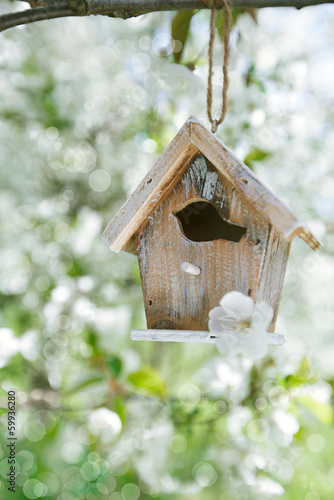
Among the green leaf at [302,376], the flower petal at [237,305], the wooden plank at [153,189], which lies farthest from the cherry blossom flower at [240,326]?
the green leaf at [302,376]

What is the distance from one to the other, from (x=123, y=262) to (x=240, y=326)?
3.96ft

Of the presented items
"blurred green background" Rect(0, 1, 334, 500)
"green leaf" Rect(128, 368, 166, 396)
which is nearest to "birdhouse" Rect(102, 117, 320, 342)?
"green leaf" Rect(128, 368, 166, 396)

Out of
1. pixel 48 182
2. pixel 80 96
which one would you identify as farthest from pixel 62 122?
pixel 48 182

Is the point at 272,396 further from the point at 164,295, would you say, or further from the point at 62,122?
the point at 62,122

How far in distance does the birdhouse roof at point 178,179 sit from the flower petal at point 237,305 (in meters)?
0.11

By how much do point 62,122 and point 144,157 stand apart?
0.40 m

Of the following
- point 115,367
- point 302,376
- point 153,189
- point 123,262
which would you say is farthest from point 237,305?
point 123,262

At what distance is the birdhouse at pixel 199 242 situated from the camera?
2.47ft

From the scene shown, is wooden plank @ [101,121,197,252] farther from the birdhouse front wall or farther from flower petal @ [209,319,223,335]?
flower petal @ [209,319,223,335]

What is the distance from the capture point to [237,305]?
26.9 inches

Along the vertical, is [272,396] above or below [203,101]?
below

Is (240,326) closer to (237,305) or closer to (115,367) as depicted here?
(237,305)

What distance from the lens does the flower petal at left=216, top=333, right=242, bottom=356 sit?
0.69 m

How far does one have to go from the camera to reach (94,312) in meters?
1.66
